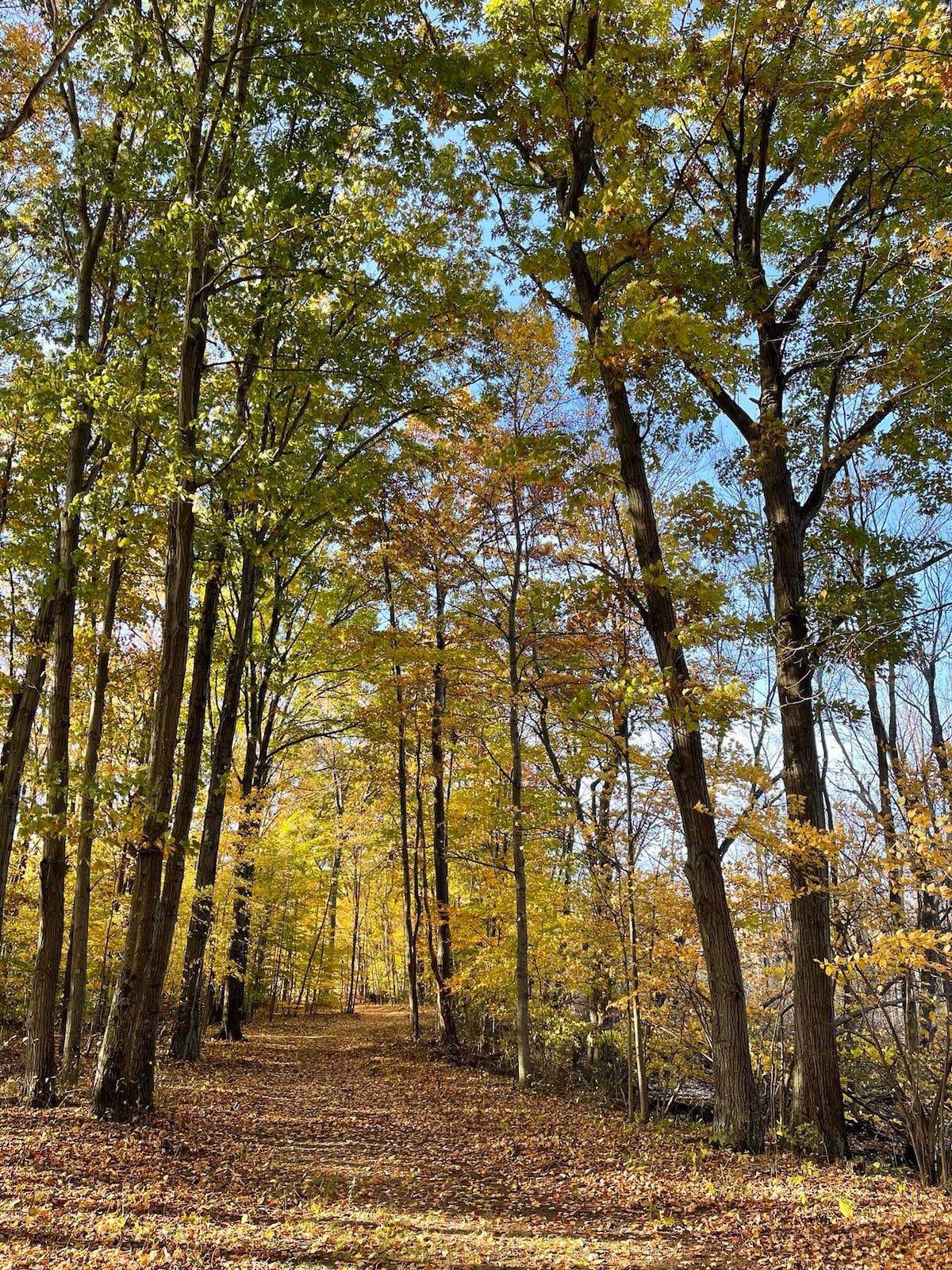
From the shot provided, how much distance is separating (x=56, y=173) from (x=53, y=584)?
16.0ft

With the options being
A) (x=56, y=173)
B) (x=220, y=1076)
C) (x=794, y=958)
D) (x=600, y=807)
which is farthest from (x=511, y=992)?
(x=56, y=173)

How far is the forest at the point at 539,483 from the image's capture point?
611 cm

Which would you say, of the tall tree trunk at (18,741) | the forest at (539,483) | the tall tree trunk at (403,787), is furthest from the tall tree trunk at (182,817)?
the tall tree trunk at (403,787)

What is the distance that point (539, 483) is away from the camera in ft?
30.8

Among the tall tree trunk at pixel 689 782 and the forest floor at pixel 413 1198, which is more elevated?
the tall tree trunk at pixel 689 782

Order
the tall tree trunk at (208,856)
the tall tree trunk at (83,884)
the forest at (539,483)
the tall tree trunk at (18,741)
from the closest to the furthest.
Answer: the forest at (539,483) → the tall tree trunk at (83,884) → the tall tree trunk at (18,741) → the tall tree trunk at (208,856)

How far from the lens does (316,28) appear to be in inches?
280

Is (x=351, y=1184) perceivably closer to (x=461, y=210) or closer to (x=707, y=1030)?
(x=707, y=1030)

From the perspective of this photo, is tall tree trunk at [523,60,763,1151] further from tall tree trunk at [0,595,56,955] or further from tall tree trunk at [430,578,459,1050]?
tall tree trunk at [430,578,459,1050]

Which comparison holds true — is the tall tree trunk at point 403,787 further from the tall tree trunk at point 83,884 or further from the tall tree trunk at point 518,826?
the tall tree trunk at point 83,884

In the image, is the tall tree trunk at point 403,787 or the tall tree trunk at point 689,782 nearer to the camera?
the tall tree trunk at point 689,782

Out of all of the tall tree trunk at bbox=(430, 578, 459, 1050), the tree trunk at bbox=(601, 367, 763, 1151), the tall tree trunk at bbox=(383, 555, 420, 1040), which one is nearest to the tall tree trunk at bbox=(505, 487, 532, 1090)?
the tall tree trunk at bbox=(430, 578, 459, 1050)

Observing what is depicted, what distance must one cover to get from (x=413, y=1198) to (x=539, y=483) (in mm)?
7382

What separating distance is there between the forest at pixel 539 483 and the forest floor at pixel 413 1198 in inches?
3.7
